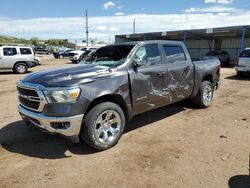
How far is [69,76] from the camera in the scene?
13.1ft

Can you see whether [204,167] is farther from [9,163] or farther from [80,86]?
[9,163]

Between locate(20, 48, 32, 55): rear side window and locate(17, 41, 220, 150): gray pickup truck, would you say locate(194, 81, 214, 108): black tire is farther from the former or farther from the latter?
locate(20, 48, 32, 55): rear side window

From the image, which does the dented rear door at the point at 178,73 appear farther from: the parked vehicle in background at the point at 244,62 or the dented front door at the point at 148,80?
the parked vehicle in background at the point at 244,62

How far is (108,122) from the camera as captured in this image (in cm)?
434

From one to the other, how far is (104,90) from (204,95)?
3.76 metres

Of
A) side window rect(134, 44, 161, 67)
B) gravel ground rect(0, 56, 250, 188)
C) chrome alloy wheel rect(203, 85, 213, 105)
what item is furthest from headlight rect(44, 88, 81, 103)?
chrome alloy wheel rect(203, 85, 213, 105)

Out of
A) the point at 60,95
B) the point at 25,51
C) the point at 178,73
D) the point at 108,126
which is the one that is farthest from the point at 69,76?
the point at 25,51

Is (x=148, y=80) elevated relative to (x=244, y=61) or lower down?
elevated

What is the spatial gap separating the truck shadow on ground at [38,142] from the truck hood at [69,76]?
3.97 ft

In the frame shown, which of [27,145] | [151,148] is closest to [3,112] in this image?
[27,145]

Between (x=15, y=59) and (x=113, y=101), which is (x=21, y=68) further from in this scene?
(x=113, y=101)

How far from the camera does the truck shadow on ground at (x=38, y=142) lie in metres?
Result: 4.23

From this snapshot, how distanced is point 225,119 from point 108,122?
3.20m

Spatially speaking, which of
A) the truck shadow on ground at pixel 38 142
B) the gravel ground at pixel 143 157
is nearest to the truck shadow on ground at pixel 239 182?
the gravel ground at pixel 143 157
